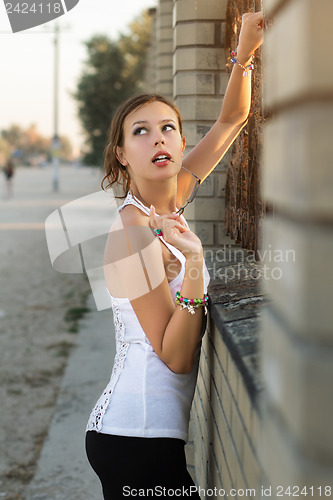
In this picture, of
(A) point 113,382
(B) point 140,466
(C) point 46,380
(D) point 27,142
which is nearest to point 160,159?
(A) point 113,382

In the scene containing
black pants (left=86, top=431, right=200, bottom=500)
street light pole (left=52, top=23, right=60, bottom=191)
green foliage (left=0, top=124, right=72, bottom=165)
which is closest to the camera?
black pants (left=86, top=431, right=200, bottom=500)

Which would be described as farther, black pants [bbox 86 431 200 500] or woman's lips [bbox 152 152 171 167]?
woman's lips [bbox 152 152 171 167]

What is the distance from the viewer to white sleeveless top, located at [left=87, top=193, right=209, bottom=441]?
2002 millimetres

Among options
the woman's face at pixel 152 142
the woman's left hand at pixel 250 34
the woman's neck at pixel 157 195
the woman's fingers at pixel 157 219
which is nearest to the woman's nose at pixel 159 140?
the woman's face at pixel 152 142

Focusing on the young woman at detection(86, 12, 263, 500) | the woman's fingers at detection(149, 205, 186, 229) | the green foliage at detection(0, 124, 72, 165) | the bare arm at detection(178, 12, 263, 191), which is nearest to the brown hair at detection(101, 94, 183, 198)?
the young woman at detection(86, 12, 263, 500)

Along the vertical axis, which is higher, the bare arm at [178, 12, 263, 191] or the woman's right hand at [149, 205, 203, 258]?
the bare arm at [178, 12, 263, 191]

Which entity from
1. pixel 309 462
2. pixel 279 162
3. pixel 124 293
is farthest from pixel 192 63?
pixel 309 462

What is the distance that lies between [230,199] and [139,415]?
144 centimetres

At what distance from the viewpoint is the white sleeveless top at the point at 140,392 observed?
6.57 ft

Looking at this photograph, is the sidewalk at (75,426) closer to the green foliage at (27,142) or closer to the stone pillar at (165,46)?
the stone pillar at (165,46)

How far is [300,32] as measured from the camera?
2.71ft

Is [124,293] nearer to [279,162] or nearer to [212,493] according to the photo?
[212,493]

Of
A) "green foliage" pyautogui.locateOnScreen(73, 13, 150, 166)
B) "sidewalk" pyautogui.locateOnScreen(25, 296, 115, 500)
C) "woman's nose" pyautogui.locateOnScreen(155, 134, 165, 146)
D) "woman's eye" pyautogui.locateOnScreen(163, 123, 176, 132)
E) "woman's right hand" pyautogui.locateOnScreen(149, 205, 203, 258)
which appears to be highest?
"green foliage" pyautogui.locateOnScreen(73, 13, 150, 166)

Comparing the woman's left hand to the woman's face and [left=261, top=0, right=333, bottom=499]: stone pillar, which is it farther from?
[left=261, top=0, right=333, bottom=499]: stone pillar
